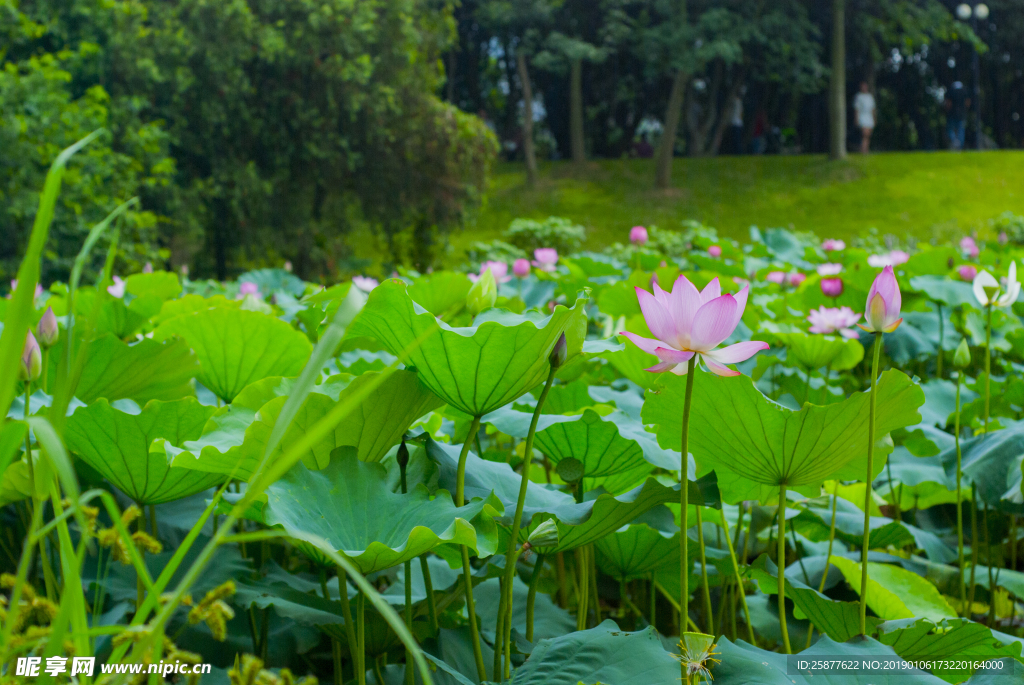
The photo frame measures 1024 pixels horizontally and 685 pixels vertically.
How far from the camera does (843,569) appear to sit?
2.99 ft

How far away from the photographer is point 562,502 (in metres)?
0.80

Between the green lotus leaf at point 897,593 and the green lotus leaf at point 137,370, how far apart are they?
32.7 inches

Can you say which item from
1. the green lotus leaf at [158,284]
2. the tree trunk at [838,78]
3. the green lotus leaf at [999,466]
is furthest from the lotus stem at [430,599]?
the tree trunk at [838,78]

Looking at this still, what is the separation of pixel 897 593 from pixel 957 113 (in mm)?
18346

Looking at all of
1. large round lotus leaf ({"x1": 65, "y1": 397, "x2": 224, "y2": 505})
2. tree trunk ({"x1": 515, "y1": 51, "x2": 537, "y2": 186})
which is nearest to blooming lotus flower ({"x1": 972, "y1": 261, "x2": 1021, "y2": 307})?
large round lotus leaf ({"x1": 65, "y1": 397, "x2": 224, "y2": 505})

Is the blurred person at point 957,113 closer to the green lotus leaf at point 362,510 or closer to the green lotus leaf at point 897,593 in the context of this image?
the green lotus leaf at point 897,593

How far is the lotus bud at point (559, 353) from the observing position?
64 cm

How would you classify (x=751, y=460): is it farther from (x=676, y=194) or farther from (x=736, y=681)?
(x=676, y=194)

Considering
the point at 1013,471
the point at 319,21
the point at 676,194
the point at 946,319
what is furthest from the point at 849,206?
the point at 1013,471

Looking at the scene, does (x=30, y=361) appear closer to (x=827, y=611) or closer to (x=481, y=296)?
(x=481, y=296)

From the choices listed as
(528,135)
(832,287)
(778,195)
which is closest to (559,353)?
(832,287)

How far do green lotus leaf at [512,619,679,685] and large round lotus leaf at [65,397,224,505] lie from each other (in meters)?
0.37

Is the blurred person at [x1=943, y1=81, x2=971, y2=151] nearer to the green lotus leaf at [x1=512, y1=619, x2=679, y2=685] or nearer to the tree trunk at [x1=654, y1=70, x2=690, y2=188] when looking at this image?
the tree trunk at [x1=654, y1=70, x2=690, y2=188]

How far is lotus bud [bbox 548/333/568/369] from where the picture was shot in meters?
0.64
